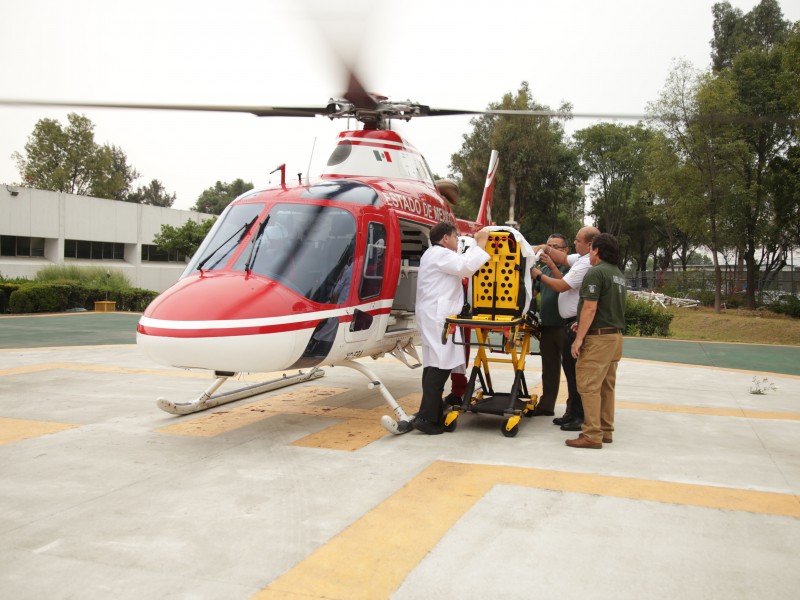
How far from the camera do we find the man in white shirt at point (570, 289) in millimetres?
6398

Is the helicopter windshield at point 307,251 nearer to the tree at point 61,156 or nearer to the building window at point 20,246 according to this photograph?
the building window at point 20,246

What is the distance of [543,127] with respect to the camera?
40781 mm

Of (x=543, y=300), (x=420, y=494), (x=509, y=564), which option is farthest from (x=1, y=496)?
(x=543, y=300)

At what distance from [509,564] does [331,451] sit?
255 centimetres

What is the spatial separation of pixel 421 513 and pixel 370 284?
2.73m

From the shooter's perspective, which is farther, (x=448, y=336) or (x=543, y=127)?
(x=543, y=127)

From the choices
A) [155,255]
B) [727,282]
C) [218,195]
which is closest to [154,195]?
[218,195]

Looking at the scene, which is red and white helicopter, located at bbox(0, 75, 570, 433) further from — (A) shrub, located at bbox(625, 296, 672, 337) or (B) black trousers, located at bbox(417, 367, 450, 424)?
(A) shrub, located at bbox(625, 296, 672, 337)

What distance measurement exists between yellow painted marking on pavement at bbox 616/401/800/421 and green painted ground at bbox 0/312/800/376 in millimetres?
4305

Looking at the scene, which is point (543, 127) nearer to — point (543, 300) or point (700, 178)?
point (700, 178)

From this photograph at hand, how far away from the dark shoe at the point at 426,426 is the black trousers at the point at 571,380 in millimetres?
1434

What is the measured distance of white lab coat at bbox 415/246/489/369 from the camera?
6133 mm

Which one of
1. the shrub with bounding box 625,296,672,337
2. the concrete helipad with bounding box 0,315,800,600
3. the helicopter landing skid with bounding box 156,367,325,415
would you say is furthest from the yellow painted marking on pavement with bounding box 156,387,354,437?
the shrub with bounding box 625,296,672,337

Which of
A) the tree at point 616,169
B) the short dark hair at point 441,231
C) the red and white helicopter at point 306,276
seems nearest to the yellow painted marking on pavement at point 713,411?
the red and white helicopter at point 306,276
